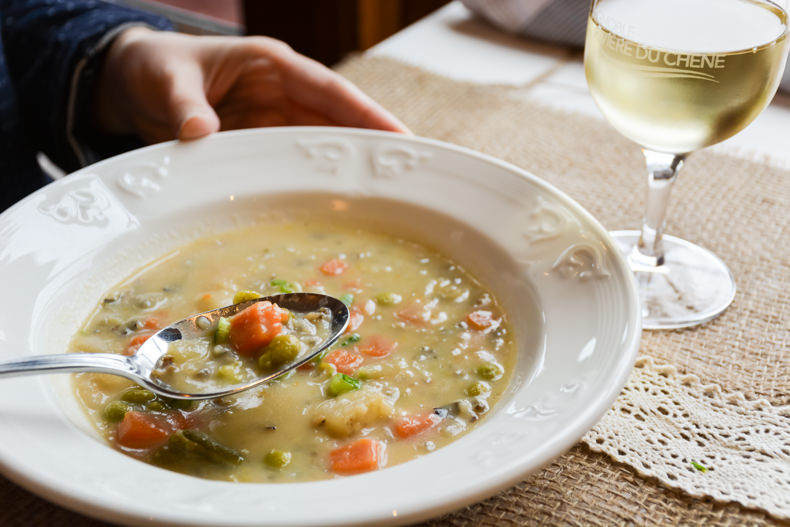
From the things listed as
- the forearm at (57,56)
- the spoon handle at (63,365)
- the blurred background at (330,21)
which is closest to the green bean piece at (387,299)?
the spoon handle at (63,365)

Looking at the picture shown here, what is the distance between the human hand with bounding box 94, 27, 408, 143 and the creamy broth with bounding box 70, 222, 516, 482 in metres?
0.55

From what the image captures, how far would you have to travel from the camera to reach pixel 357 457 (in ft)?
4.29

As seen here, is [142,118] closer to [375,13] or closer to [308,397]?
[308,397]

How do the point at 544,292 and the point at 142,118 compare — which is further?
the point at 142,118

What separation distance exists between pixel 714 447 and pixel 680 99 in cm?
71

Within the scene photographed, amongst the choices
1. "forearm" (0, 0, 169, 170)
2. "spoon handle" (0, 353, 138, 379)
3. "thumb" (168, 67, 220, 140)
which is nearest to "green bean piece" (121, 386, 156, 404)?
"spoon handle" (0, 353, 138, 379)

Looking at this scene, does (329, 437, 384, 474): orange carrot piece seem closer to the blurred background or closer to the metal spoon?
the metal spoon

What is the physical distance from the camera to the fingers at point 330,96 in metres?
2.36

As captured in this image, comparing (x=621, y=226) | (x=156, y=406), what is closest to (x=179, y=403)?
(x=156, y=406)

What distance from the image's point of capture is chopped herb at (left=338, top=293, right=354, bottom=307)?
1.72 metres

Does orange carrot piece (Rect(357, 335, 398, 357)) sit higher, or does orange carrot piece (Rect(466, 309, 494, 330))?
orange carrot piece (Rect(357, 335, 398, 357))

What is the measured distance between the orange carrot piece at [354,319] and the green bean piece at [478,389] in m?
0.30

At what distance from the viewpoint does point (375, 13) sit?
4.98 meters

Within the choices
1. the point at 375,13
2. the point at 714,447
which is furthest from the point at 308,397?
the point at 375,13
